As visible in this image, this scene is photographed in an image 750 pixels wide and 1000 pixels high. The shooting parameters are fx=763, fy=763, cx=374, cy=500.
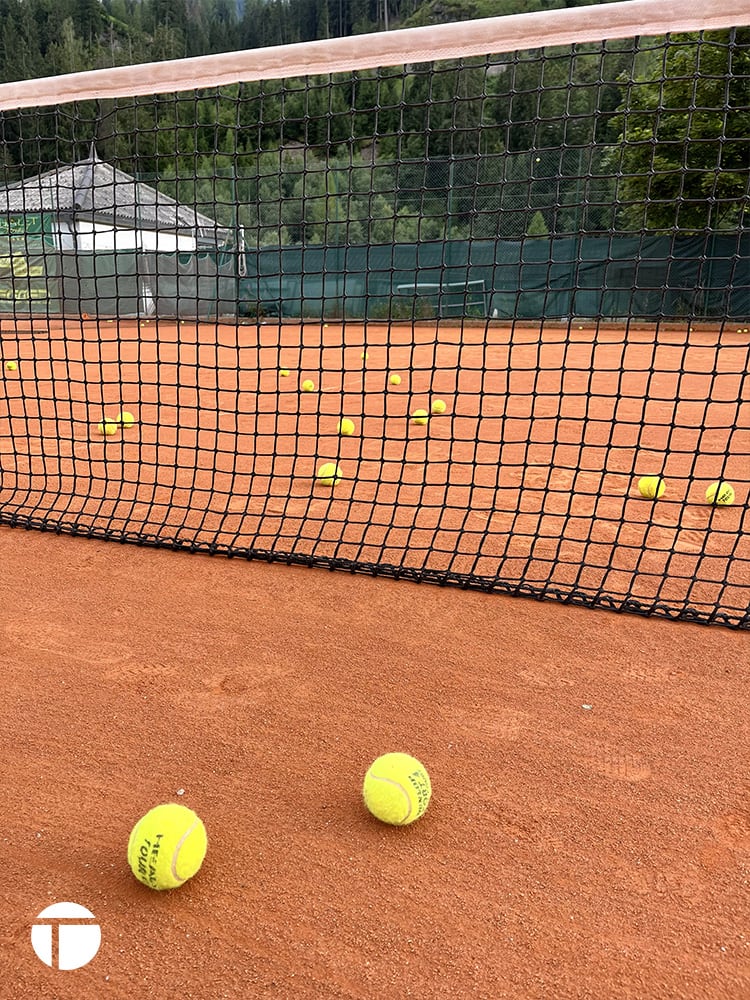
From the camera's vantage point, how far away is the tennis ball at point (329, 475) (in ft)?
15.1

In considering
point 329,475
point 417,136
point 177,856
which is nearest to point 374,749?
point 177,856

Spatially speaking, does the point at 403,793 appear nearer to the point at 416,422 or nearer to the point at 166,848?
the point at 166,848

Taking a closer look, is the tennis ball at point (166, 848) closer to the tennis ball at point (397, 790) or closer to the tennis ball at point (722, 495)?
the tennis ball at point (397, 790)

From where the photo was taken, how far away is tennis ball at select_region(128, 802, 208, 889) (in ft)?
5.59

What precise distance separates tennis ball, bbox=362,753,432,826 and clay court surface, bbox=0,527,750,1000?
0.05 m

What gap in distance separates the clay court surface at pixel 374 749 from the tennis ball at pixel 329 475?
0.25m

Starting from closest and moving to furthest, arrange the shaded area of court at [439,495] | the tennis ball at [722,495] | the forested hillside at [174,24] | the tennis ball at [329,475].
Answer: the shaded area of court at [439,495] → the tennis ball at [722,495] → the tennis ball at [329,475] → the forested hillside at [174,24]

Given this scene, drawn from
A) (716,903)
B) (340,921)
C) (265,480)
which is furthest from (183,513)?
(716,903)

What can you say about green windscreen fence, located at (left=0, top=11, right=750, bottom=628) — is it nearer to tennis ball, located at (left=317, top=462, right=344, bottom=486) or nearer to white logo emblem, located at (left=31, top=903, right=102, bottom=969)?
tennis ball, located at (left=317, top=462, right=344, bottom=486)

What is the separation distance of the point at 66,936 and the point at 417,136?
898 inches

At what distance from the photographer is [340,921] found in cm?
167

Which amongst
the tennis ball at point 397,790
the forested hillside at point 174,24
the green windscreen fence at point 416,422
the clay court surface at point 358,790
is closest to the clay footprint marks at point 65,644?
the clay court surface at point 358,790

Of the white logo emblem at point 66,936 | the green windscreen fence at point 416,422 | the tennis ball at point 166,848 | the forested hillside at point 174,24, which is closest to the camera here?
the white logo emblem at point 66,936

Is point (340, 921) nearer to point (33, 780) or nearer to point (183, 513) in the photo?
point (33, 780)
